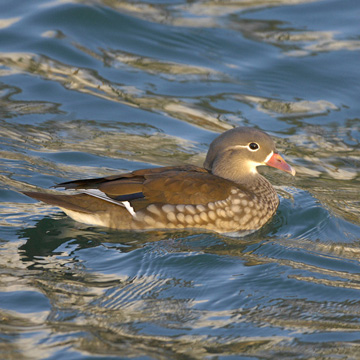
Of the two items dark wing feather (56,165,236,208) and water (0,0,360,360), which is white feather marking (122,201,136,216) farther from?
water (0,0,360,360)

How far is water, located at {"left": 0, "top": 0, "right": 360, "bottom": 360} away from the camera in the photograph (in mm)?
5309

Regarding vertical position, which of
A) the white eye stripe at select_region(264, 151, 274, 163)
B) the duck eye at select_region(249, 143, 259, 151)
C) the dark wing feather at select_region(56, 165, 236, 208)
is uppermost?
the duck eye at select_region(249, 143, 259, 151)

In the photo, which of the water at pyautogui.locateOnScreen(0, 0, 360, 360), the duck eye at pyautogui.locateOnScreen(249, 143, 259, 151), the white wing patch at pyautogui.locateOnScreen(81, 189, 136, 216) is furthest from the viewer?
the duck eye at pyautogui.locateOnScreen(249, 143, 259, 151)

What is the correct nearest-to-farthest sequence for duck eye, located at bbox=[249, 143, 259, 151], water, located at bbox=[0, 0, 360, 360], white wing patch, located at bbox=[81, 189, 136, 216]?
1. water, located at bbox=[0, 0, 360, 360]
2. white wing patch, located at bbox=[81, 189, 136, 216]
3. duck eye, located at bbox=[249, 143, 259, 151]

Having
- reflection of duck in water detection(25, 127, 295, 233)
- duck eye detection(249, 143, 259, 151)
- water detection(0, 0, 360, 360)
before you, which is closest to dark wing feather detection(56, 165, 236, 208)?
reflection of duck in water detection(25, 127, 295, 233)

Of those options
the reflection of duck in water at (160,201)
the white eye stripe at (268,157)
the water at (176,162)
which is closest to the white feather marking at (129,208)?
the reflection of duck in water at (160,201)

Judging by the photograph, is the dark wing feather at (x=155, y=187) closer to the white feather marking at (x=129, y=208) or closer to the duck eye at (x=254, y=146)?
the white feather marking at (x=129, y=208)

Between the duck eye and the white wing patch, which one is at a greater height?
the duck eye

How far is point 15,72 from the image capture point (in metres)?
11.5

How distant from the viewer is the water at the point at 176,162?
531 centimetres

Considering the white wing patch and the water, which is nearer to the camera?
the water

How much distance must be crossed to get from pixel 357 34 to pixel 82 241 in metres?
7.72

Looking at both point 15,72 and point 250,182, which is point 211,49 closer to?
point 15,72

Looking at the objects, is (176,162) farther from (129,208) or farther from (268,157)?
(129,208)
